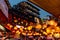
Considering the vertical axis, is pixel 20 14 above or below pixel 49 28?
above

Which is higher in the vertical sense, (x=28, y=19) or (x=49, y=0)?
(x=28, y=19)

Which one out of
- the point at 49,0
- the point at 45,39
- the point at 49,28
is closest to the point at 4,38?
the point at 45,39

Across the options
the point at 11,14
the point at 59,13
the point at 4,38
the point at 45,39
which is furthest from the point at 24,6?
the point at 59,13

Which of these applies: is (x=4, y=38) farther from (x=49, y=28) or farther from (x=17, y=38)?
(x=49, y=28)

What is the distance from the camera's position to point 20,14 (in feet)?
40.8

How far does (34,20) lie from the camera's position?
1385cm

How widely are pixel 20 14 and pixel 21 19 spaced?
1.77 ft

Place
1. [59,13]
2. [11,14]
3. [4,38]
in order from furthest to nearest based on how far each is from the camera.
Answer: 1. [11,14]
2. [4,38]
3. [59,13]

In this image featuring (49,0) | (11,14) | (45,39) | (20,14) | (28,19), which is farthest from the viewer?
(28,19)

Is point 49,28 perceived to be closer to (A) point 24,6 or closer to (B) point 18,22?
(B) point 18,22

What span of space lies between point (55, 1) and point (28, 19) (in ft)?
28.5

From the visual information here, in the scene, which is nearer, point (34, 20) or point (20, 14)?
point (20, 14)

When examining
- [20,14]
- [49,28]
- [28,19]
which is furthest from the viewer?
[28,19]

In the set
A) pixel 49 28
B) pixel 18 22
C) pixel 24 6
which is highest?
pixel 24 6
